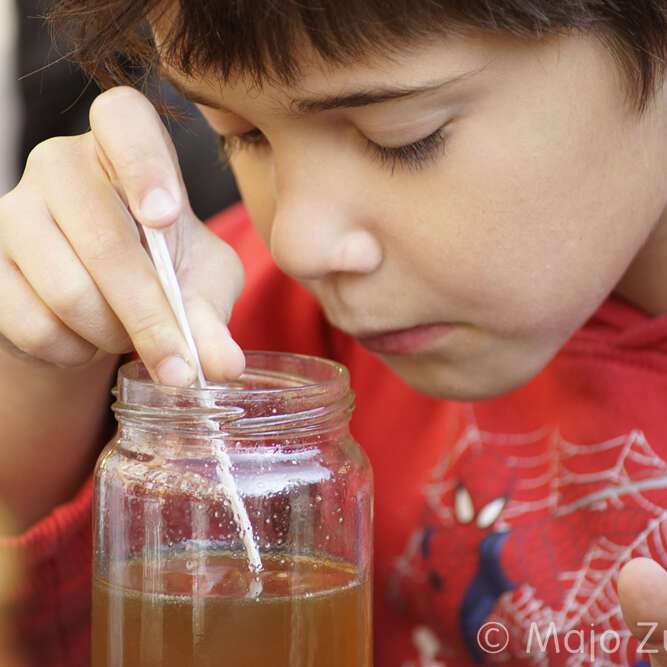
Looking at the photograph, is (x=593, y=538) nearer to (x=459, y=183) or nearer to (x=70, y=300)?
(x=459, y=183)

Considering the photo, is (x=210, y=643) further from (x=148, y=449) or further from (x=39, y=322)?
(x=39, y=322)

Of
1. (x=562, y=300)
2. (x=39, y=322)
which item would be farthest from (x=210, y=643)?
(x=562, y=300)

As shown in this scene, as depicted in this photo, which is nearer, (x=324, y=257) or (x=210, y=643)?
(x=210, y=643)

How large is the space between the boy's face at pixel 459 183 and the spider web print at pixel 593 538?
0.17 metres

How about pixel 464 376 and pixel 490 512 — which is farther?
pixel 490 512

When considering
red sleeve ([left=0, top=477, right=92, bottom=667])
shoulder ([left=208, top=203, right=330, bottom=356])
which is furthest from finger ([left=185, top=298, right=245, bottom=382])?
shoulder ([left=208, top=203, right=330, bottom=356])

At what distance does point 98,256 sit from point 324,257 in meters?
0.14

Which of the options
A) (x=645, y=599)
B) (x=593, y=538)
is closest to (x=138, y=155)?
(x=645, y=599)

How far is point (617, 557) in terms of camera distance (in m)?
0.84

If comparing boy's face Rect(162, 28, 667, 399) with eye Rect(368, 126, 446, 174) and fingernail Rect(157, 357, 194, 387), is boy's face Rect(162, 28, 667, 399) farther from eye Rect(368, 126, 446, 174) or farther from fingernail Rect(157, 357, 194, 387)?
fingernail Rect(157, 357, 194, 387)

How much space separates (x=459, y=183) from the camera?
651mm

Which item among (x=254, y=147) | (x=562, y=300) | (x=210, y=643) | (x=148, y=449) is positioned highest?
(x=254, y=147)

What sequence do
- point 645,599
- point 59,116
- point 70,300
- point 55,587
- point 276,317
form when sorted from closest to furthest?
point 645,599 < point 70,300 < point 55,587 < point 276,317 < point 59,116

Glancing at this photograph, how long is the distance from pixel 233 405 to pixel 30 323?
147mm
